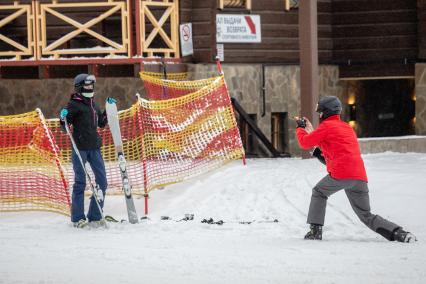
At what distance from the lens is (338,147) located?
29.2 ft

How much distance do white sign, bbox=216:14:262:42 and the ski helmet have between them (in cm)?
903

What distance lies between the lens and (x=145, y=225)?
10305 millimetres

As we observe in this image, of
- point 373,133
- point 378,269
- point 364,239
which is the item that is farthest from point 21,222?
point 373,133

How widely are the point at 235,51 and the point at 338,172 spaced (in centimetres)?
1083

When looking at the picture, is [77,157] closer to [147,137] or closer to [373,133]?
[147,137]

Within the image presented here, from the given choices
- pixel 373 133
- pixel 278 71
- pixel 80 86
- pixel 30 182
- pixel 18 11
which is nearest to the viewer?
pixel 80 86

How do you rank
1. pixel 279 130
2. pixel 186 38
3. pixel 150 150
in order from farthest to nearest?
pixel 279 130, pixel 186 38, pixel 150 150

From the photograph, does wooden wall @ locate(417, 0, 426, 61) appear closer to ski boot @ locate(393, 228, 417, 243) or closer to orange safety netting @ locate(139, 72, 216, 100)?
orange safety netting @ locate(139, 72, 216, 100)

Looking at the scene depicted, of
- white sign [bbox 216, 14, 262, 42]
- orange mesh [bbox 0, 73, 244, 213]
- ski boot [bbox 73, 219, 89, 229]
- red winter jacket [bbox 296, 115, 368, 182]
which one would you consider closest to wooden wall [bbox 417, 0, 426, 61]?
white sign [bbox 216, 14, 262, 42]

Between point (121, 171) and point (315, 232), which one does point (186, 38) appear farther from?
point (315, 232)

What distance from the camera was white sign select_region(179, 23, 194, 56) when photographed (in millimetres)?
18672

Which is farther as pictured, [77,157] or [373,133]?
[373,133]

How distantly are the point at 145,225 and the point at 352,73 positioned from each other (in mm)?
11681

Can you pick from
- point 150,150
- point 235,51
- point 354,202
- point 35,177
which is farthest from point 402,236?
point 235,51
